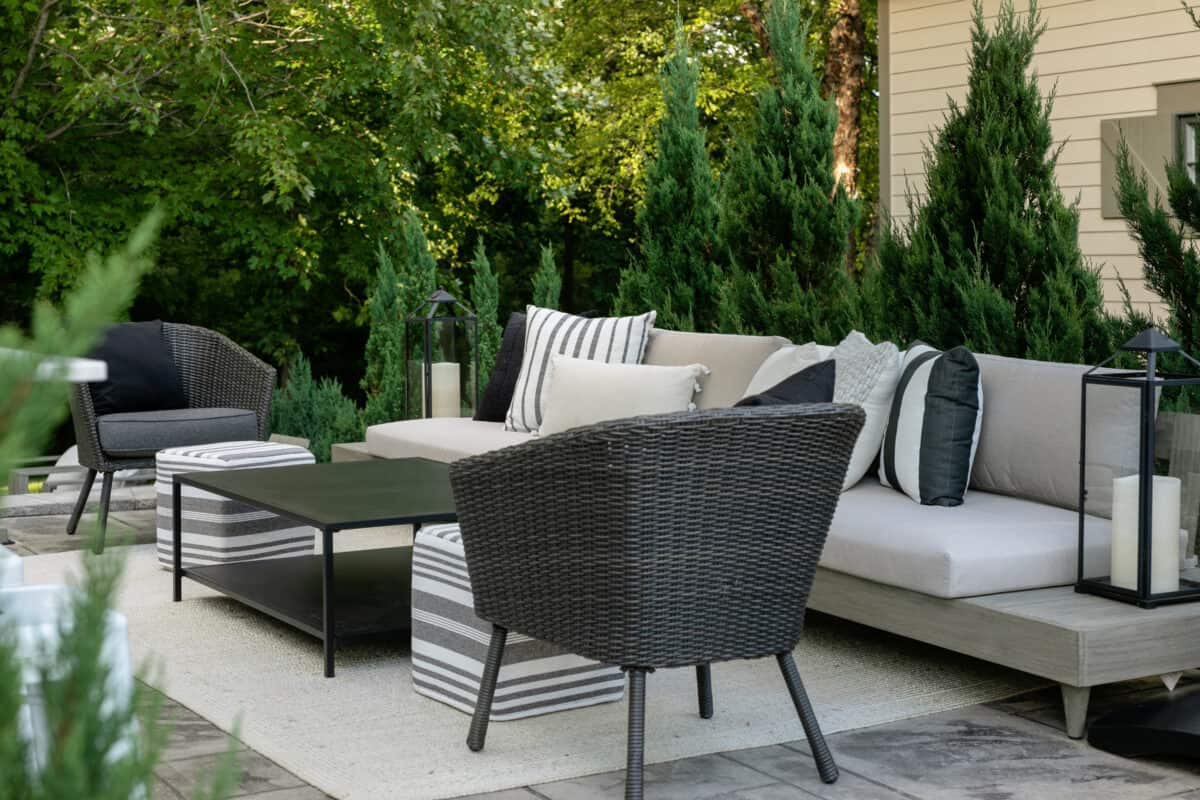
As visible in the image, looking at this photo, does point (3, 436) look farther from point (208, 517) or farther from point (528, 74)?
point (528, 74)

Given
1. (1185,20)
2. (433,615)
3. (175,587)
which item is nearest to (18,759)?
(433,615)

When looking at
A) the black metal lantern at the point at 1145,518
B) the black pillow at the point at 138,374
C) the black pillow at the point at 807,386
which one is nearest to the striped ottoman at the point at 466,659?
the black pillow at the point at 807,386

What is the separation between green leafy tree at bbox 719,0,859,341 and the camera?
6.57m

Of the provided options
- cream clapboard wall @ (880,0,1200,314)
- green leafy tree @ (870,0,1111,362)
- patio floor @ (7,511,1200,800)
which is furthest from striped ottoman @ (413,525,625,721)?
cream clapboard wall @ (880,0,1200,314)

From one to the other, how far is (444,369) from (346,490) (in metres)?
2.33

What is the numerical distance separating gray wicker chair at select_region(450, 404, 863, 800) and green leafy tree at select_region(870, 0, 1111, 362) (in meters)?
2.50

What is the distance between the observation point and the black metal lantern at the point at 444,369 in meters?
6.46

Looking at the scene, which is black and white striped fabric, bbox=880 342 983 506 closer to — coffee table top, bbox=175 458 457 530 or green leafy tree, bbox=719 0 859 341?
coffee table top, bbox=175 458 457 530

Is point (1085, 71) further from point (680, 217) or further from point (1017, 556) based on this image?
point (1017, 556)

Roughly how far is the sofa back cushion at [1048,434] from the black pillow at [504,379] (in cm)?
240

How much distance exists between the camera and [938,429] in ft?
12.9

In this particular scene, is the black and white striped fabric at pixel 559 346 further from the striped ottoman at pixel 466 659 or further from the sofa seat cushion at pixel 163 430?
the striped ottoman at pixel 466 659

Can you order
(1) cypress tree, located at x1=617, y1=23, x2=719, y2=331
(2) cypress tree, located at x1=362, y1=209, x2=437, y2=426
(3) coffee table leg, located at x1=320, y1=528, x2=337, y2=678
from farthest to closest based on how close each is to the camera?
(2) cypress tree, located at x1=362, y1=209, x2=437, y2=426, (1) cypress tree, located at x1=617, y1=23, x2=719, y2=331, (3) coffee table leg, located at x1=320, y1=528, x2=337, y2=678

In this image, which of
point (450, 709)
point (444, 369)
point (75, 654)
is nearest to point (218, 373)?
point (444, 369)
